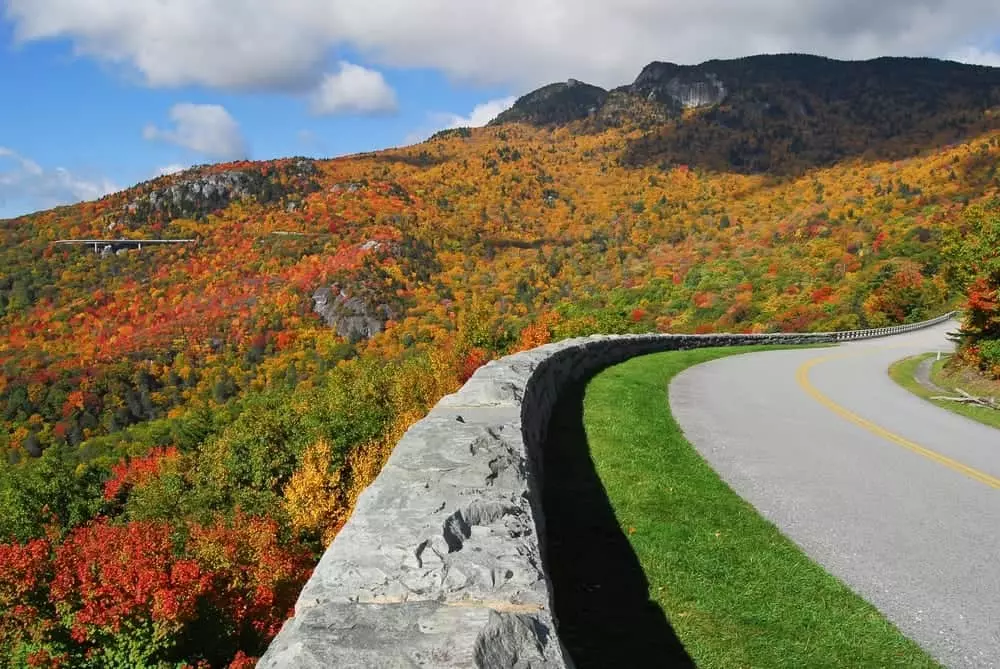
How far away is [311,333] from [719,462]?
291 ft

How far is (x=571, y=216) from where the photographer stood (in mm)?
134250

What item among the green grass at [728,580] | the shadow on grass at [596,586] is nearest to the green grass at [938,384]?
the green grass at [728,580]

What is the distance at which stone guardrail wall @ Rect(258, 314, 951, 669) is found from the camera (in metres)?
2.47

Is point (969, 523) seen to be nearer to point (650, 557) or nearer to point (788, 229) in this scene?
point (650, 557)

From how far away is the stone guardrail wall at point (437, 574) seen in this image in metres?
2.47

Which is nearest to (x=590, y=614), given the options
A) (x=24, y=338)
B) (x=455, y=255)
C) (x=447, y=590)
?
(x=447, y=590)

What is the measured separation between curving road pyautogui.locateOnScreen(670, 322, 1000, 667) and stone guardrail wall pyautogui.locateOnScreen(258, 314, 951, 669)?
9.15 ft

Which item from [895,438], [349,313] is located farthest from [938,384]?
[349,313]

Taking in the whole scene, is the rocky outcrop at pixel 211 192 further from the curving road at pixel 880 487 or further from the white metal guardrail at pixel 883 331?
the curving road at pixel 880 487

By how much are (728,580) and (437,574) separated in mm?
2849

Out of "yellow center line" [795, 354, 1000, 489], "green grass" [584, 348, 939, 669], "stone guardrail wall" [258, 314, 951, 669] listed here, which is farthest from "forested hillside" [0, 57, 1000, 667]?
"yellow center line" [795, 354, 1000, 489]

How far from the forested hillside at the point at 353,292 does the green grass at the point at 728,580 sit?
4.11m

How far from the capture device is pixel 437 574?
3.05 metres

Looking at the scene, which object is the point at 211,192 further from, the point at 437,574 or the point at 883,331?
the point at 437,574
